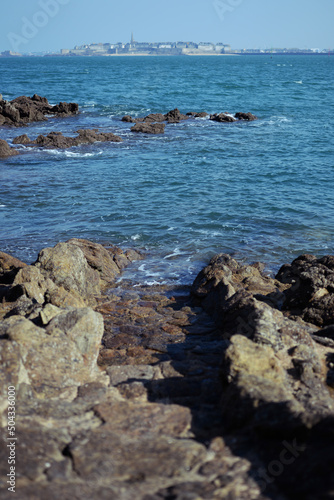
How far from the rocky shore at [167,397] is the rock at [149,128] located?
2710 cm

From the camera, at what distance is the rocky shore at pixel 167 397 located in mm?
3752

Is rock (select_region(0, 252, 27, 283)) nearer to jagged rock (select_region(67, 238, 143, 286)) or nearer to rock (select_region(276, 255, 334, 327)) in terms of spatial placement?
jagged rock (select_region(67, 238, 143, 286))

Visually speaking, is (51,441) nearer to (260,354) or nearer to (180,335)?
(260,354)

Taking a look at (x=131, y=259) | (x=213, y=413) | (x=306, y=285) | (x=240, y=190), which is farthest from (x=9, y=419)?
(x=240, y=190)

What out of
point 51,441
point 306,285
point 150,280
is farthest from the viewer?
point 150,280

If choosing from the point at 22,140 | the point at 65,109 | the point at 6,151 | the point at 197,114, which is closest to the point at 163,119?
the point at 197,114

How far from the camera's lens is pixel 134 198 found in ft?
65.9

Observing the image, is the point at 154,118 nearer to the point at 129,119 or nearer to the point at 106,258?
the point at 129,119

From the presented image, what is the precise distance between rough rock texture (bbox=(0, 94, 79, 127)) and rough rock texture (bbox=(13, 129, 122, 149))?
27.0 ft

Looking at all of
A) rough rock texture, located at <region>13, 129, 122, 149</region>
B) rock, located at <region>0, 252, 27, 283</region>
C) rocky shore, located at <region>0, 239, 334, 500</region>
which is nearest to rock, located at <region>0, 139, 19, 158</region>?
rough rock texture, located at <region>13, 129, 122, 149</region>

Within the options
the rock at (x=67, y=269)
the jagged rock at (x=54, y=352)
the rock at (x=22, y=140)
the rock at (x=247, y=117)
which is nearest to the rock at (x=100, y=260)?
the rock at (x=67, y=269)

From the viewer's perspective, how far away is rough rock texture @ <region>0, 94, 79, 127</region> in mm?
38125

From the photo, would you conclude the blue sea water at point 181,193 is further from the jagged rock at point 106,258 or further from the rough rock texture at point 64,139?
the rough rock texture at point 64,139

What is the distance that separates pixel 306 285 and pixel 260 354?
490cm
